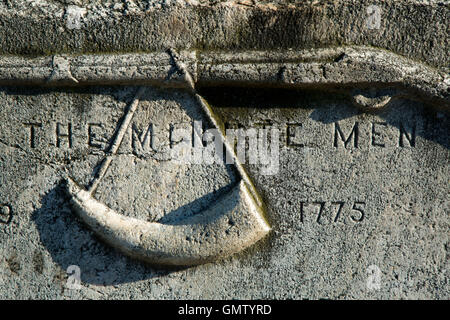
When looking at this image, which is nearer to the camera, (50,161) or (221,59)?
(221,59)

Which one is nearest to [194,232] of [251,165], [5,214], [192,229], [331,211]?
[192,229]

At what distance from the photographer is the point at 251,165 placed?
7.25 feet

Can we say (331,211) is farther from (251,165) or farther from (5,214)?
(5,214)

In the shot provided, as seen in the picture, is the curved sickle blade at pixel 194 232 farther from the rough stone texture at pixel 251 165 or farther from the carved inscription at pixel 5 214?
the carved inscription at pixel 5 214

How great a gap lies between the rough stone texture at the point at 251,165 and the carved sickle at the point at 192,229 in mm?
53

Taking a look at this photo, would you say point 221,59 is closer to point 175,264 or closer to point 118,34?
point 118,34

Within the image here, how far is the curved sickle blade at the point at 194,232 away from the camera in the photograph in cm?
212

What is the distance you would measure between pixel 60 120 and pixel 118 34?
483 mm

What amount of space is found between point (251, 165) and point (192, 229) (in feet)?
1.29

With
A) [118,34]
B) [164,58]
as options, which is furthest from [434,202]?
[118,34]

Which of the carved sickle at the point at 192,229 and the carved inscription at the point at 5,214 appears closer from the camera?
the carved sickle at the point at 192,229

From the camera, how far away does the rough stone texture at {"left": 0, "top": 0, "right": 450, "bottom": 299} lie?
→ 2.12m

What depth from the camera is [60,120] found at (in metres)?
2.26

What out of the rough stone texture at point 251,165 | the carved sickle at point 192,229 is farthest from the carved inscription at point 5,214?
the carved sickle at point 192,229
